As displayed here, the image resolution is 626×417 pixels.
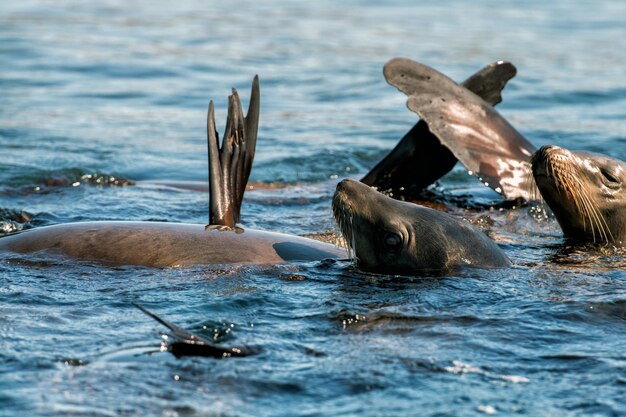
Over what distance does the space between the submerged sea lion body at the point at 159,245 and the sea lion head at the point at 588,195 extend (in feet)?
4.81

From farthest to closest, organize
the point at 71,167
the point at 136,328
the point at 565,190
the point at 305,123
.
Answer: the point at 305,123 → the point at 71,167 → the point at 565,190 → the point at 136,328

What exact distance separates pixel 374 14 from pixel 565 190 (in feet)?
44.4

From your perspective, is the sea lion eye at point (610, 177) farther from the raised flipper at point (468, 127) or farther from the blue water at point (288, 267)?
the raised flipper at point (468, 127)

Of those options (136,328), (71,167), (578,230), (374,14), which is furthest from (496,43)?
(136,328)

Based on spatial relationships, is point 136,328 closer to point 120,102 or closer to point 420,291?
point 420,291

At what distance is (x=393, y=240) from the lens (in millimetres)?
5355

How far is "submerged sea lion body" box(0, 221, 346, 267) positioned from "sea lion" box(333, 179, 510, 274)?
38 centimetres

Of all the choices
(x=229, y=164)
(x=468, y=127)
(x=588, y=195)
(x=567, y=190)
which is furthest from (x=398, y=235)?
(x=468, y=127)

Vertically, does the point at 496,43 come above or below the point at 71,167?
above

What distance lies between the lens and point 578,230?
6.80m

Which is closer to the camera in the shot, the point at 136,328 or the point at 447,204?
the point at 136,328

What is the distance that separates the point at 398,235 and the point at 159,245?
1.16m

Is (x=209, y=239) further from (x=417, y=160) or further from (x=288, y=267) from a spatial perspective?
(x=417, y=160)

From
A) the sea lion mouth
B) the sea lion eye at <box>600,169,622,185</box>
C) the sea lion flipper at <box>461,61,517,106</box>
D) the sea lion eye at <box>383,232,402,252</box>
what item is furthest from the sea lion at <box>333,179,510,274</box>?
the sea lion flipper at <box>461,61,517,106</box>
